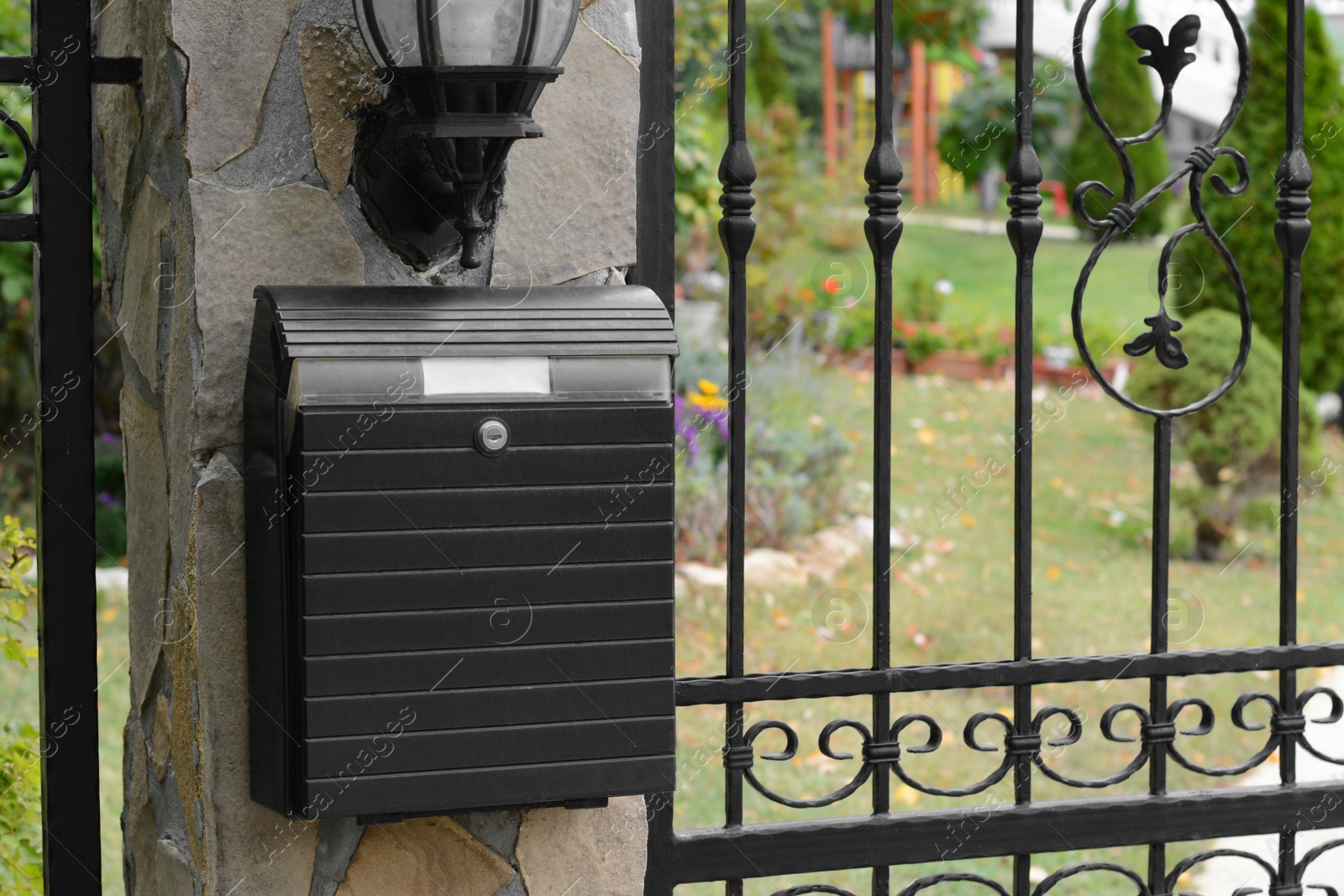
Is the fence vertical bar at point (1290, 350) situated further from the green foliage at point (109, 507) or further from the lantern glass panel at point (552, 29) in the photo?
the green foliage at point (109, 507)

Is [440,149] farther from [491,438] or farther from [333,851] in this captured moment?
[333,851]

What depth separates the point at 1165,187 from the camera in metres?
1.98

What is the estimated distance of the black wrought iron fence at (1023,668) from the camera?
1897mm

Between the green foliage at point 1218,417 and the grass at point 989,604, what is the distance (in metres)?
0.21

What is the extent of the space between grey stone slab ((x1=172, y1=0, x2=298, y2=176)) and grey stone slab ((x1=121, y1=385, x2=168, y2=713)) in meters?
0.37

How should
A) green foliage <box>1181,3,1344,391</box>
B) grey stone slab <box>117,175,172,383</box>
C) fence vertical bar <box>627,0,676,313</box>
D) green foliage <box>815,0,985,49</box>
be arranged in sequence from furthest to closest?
green foliage <box>815,0,985,49</box>
green foliage <box>1181,3,1344,391</box>
fence vertical bar <box>627,0,676,313</box>
grey stone slab <box>117,175,172,383</box>

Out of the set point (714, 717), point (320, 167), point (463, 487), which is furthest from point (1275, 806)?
point (714, 717)

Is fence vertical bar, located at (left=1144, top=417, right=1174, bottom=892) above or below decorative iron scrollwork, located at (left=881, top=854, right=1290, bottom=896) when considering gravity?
above

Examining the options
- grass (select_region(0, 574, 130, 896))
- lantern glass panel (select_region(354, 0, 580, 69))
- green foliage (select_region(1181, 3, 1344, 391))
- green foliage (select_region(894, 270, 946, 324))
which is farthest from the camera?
green foliage (select_region(894, 270, 946, 324))

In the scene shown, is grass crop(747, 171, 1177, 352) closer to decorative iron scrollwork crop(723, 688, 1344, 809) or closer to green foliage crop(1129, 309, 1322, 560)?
green foliage crop(1129, 309, 1322, 560)

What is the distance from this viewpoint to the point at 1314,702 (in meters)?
4.57

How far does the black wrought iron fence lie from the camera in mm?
1897

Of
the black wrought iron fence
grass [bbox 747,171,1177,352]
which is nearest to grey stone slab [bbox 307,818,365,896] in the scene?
the black wrought iron fence

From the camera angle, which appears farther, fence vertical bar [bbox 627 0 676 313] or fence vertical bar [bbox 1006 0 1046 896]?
fence vertical bar [bbox 1006 0 1046 896]
